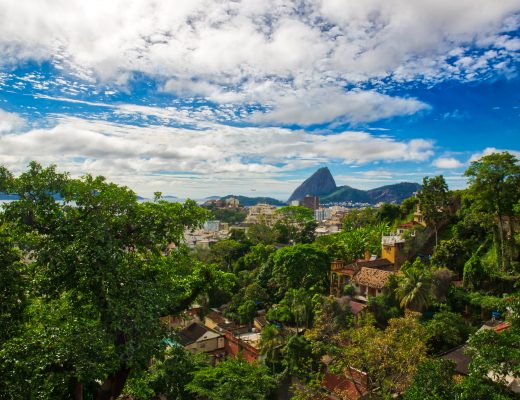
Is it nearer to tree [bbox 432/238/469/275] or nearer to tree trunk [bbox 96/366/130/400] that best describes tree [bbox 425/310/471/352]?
tree [bbox 432/238/469/275]

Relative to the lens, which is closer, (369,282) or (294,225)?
(369,282)

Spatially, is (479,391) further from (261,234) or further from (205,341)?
(261,234)

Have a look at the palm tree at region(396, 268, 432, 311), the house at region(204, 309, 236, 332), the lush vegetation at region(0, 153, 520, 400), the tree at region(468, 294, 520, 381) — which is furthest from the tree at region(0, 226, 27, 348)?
the house at region(204, 309, 236, 332)

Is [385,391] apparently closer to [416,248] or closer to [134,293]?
[134,293]

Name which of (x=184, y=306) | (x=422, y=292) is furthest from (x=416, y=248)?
(x=184, y=306)

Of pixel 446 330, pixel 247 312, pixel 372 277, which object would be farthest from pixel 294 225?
pixel 446 330

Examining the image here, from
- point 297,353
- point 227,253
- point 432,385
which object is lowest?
point 297,353

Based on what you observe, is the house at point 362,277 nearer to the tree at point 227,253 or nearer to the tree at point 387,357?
the tree at point 387,357
